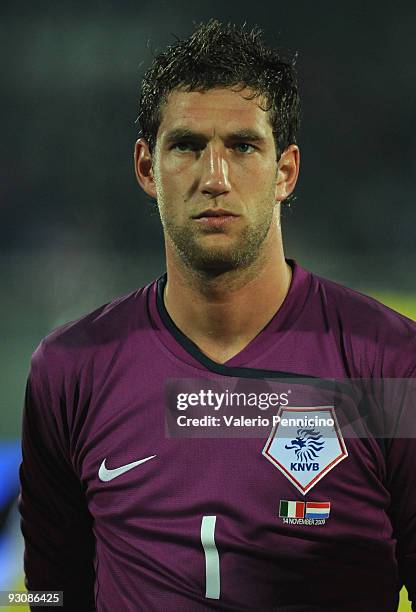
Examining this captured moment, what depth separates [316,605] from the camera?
1.72m

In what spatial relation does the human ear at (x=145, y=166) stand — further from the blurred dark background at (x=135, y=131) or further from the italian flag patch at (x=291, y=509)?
the blurred dark background at (x=135, y=131)

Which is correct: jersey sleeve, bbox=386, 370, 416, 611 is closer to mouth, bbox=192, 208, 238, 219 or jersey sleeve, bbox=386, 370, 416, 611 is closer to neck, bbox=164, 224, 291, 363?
neck, bbox=164, 224, 291, 363

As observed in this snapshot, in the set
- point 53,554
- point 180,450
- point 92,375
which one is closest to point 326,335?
point 180,450

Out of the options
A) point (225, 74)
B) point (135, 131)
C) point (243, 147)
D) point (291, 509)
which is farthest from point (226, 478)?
point (135, 131)

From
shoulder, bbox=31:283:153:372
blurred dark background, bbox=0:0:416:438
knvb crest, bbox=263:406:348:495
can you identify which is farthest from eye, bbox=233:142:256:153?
blurred dark background, bbox=0:0:416:438

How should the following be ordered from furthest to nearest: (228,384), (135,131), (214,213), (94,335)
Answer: (135,131), (94,335), (228,384), (214,213)

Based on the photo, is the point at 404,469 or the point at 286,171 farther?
the point at 286,171

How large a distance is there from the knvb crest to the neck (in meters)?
0.17

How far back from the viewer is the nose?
1689mm

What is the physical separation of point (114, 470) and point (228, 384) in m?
0.27

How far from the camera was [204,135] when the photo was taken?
1.73 m

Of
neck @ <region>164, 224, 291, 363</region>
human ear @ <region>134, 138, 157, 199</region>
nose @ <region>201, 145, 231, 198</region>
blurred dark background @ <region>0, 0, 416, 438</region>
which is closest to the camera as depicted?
nose @ <region>201, 145, 231, 198</region>

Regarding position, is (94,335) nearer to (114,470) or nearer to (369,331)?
(114,470)

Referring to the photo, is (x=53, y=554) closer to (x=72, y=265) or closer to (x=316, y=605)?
(x=316, y=605)
